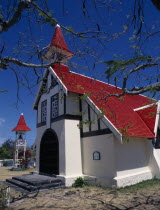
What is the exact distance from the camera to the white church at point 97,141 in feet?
32.5

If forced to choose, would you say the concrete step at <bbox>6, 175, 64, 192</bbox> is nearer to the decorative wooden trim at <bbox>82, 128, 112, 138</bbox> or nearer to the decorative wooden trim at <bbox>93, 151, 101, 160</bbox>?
the decorative wooden trim at <bbox>93, 151, 101, 160</bbox>

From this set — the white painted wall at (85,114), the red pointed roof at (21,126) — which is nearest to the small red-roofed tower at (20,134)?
the red pointed roof at (21,126)

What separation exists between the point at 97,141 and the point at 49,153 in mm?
4503

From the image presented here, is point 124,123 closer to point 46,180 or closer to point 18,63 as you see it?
point 46,180

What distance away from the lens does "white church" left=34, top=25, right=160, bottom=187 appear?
32.5ft

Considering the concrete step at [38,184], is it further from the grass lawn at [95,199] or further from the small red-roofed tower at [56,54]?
the small red-roofed tower at [56,54]

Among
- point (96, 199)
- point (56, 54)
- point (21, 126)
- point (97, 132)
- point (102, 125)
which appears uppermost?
point (56, 54)

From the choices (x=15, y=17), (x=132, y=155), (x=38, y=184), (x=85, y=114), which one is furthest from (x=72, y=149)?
(x=15, y=17)

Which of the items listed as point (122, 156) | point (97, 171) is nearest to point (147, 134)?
point (122, 156)

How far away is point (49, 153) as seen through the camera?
13.4 metres

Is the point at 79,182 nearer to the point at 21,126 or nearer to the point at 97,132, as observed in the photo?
the point at 97,132

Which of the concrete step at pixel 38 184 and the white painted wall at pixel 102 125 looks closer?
the concrete step at pixel 38 184

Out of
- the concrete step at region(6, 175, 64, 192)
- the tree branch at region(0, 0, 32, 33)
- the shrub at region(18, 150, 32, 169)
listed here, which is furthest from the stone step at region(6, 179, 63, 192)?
the shrub at region(18, 150, 32, 169)

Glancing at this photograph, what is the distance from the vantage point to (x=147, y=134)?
11117 mm
